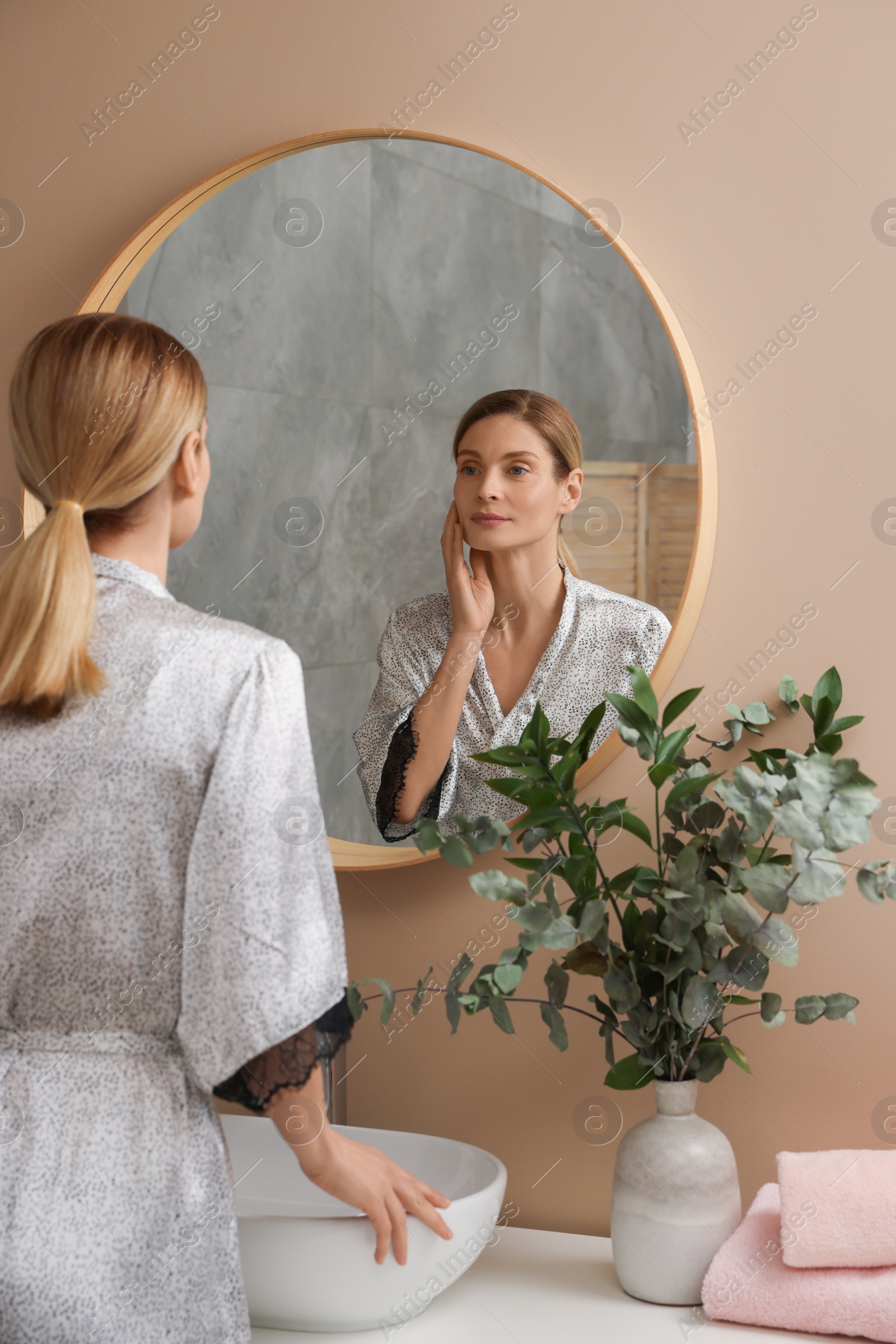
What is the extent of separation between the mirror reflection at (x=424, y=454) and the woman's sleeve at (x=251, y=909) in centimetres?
40

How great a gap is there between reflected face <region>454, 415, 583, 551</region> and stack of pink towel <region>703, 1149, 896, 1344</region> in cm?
62

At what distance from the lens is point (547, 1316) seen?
0.94 m

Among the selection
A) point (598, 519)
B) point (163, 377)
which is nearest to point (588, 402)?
point (598, 519)

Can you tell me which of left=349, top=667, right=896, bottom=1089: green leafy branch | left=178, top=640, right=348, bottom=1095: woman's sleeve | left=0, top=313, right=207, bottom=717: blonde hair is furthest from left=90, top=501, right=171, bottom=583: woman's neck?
left=349, top=667, right=896, bottom=1089: green leafy branch

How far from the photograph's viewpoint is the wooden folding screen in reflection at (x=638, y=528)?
1072 millimetres

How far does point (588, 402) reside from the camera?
1098 mm

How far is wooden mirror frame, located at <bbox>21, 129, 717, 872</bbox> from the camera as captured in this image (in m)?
1.07

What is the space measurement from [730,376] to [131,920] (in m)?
0.73

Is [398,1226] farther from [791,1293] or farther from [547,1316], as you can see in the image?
[791,1293]

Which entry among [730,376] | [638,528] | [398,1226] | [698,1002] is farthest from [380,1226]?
[730,376]

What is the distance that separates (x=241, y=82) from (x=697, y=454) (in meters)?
0.68

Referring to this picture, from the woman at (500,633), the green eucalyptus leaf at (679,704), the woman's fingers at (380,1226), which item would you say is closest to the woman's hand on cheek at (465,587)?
the woman at (500,633)

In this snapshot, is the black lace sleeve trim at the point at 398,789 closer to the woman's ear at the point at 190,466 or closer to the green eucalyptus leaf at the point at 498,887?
the green eucalyptus leaf at the point at 498,887

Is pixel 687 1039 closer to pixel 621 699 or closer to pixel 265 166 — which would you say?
pixel 621 699
